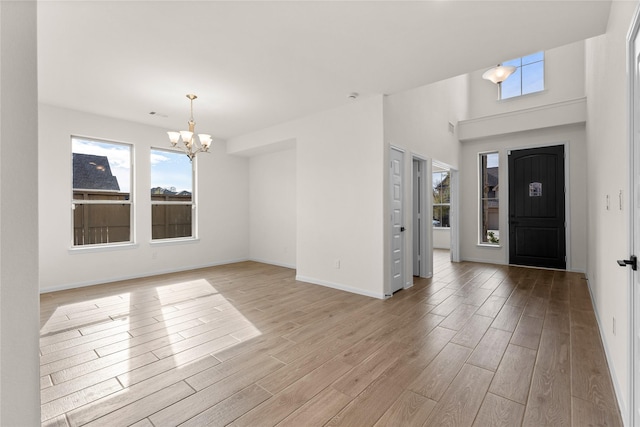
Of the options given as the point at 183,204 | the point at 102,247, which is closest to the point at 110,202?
the point at 102,247

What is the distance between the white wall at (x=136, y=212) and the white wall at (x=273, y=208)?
0.29m

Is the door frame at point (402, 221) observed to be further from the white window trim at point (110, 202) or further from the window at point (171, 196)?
the white window trim at point (110, 202)

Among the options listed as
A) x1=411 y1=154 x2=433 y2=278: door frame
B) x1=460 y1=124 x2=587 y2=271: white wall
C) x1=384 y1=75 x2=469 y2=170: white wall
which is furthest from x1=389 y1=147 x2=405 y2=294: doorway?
x1=460 y1=124 x2=587 y2=271: white wall

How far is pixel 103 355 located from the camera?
246 centimetres

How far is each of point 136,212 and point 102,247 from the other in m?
0.78

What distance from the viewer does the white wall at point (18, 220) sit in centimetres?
75

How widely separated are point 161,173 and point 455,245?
6.54 m

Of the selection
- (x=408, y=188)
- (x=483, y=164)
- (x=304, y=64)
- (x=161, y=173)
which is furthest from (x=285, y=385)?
(x=483, y=164)

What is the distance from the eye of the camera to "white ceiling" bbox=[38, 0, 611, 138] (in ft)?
7.38

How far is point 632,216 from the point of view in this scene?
1.59 meters

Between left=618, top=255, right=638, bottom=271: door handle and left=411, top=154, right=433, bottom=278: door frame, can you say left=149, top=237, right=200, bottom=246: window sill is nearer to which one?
left=411, top=154, right=433, bottom=278: door frame

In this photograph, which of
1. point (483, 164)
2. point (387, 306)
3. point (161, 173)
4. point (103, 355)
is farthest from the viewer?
point (483, 164)

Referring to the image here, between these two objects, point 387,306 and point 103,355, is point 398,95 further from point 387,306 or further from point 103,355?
point 103,355

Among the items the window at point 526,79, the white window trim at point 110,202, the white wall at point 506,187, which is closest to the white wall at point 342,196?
the white window trim at point 110,202
